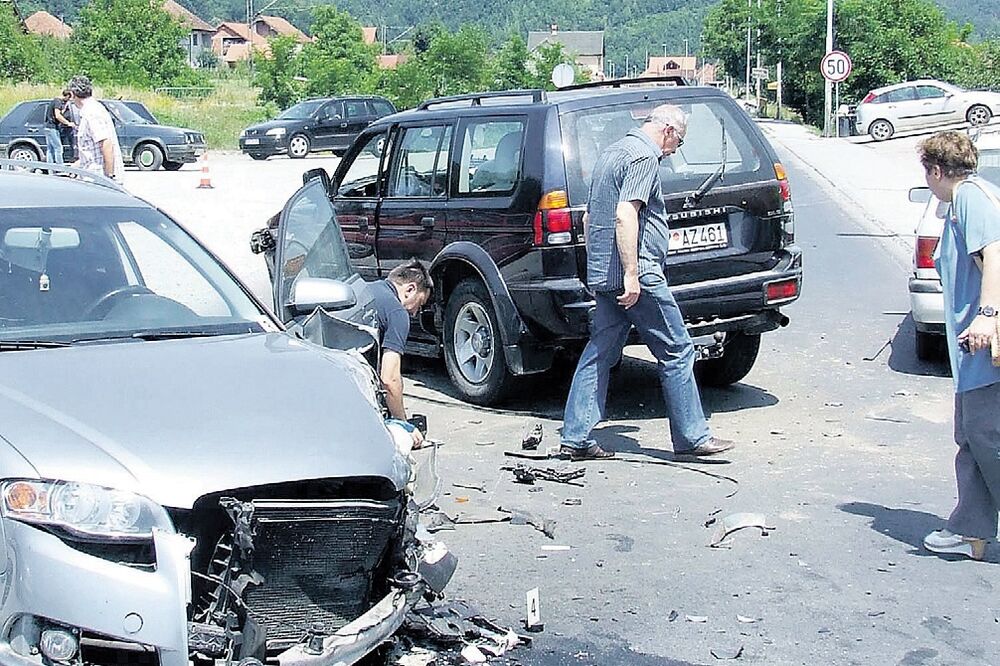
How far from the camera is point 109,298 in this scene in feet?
17.0

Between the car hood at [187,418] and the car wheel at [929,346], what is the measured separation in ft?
20.1

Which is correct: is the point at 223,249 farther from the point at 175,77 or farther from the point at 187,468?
the point at 175,77

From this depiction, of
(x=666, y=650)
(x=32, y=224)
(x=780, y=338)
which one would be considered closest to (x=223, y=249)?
(x=780, y=338)

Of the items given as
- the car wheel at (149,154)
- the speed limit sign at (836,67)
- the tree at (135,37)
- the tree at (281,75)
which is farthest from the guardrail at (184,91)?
the speed limit sign at (836,67)

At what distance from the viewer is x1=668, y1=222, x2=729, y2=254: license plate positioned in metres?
8.16

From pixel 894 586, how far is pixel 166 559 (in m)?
3.16

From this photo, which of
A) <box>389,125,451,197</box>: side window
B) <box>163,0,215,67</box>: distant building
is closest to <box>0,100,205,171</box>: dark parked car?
<box>389,125,451,197</box>: side window

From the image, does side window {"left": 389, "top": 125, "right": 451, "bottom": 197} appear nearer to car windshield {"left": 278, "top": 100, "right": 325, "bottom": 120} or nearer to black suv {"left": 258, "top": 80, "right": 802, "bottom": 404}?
black suv {"left": 258, "top": 80, "right": 802, "bottom": 404}

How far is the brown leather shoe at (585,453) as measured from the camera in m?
7.48

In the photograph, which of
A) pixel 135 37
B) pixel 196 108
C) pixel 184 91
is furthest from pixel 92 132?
pixel 135 37

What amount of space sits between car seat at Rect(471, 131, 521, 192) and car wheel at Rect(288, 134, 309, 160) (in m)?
29.1

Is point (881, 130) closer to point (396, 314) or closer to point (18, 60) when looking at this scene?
point (396, 314)

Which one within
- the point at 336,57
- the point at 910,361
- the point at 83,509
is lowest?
the point at 910,361

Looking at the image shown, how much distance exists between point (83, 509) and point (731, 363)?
6.10 metres
